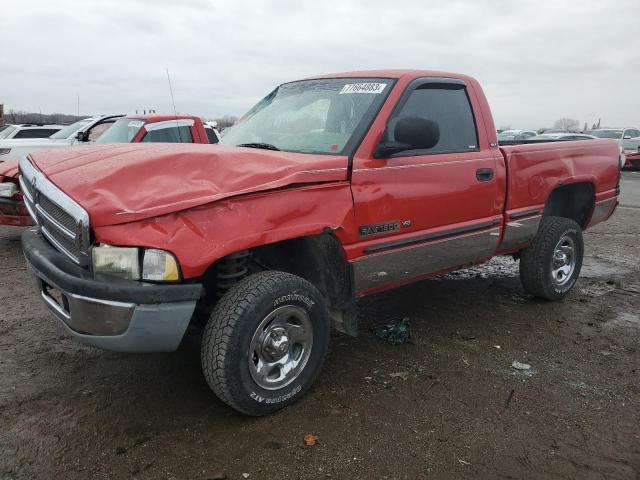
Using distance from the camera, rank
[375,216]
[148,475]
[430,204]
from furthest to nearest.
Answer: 1. [430,204]
2. [375,216]
3. [148,475]

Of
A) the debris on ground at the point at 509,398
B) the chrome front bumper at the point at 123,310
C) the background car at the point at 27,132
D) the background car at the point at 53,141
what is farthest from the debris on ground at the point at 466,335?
the background car at the point at 27,132

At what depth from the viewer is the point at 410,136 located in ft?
10.6

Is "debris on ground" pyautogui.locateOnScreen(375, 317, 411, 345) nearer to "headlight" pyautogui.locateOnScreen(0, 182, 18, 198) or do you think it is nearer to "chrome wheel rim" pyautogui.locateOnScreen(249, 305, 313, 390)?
"chrome wheel rim" pyautogui.locateOnScreen(249, 305, 313, 390)

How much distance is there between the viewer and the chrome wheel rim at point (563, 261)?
4988 millimetres

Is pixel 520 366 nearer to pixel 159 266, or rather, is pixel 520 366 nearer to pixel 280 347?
pixel 280 347

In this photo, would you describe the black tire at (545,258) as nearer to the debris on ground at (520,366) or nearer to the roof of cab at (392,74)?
the debris on ground at (520,366)

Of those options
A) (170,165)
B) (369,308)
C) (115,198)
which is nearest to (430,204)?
(369,308)

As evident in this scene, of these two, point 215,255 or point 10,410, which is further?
point 10,410

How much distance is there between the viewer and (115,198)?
2.56 meters

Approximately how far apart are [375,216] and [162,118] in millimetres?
5423

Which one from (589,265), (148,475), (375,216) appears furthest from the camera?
(589,265)

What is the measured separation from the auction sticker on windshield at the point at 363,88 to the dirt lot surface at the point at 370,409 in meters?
1.82

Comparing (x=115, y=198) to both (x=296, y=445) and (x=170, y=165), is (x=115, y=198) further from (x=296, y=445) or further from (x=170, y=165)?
(x=296, y=445)

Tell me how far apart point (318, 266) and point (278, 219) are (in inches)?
21.8
